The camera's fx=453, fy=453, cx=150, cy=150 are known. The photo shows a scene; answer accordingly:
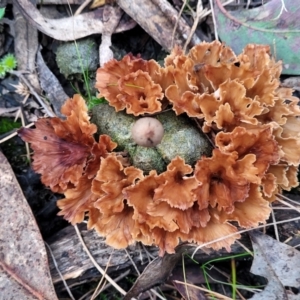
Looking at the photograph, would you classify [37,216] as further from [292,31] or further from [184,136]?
[292,31]

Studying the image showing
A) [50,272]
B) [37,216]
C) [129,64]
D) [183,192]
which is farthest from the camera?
[37,216]

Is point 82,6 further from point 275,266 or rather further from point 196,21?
point 275,266

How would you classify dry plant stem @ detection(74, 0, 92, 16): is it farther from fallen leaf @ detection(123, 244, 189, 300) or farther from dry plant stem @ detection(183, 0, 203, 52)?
fallen leaf @ detection(123, 244, 189, 300)

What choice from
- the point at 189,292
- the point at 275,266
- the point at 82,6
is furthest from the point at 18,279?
the point at 82,6

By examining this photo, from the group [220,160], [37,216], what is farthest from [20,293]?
[220,160]

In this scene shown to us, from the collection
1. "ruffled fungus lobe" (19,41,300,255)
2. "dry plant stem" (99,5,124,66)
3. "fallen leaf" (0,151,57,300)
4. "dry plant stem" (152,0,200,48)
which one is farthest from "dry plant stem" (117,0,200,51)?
"fallen leaf" (0,151,57,300)
